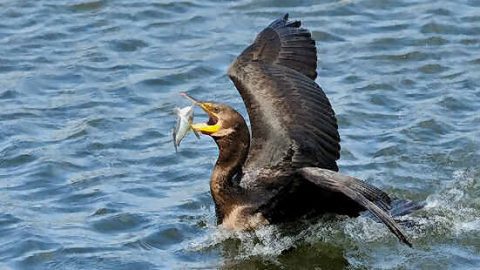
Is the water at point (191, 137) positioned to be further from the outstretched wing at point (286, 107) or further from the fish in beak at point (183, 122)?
the fish in beak at point (183, 122)

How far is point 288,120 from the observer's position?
1025 centimetres

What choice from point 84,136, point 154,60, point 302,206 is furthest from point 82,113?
point 302,206

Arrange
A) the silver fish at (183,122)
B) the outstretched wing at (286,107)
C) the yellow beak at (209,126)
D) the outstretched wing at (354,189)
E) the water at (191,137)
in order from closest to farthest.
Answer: the outstretched wing at (354,189) < the silver fish at (183,122) < the yellow beak at (209,126) < the water at (191,137) < the outstretched wing at (286,107)

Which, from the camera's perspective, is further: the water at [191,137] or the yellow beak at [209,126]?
the water at [191,137]

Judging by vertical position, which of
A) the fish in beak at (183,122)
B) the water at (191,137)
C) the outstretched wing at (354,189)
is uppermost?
the fish in beak at (183,122)

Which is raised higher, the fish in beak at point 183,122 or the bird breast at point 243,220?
the fish in beak at point 183,122

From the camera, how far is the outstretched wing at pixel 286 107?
10.1 m

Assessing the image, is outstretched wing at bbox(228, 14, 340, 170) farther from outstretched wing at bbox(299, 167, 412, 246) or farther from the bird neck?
outstretched wing at bbox(299, 167, 412, 246)

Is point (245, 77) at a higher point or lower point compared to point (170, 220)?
higher

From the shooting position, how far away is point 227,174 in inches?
382

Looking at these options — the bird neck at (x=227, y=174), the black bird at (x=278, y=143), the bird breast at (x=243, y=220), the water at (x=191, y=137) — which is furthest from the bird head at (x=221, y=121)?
the water at (x=191, y=137)

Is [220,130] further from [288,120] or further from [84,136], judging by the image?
[84,136]

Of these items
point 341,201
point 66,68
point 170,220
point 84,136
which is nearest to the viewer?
point 341,201

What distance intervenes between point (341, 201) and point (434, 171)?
1.61m
